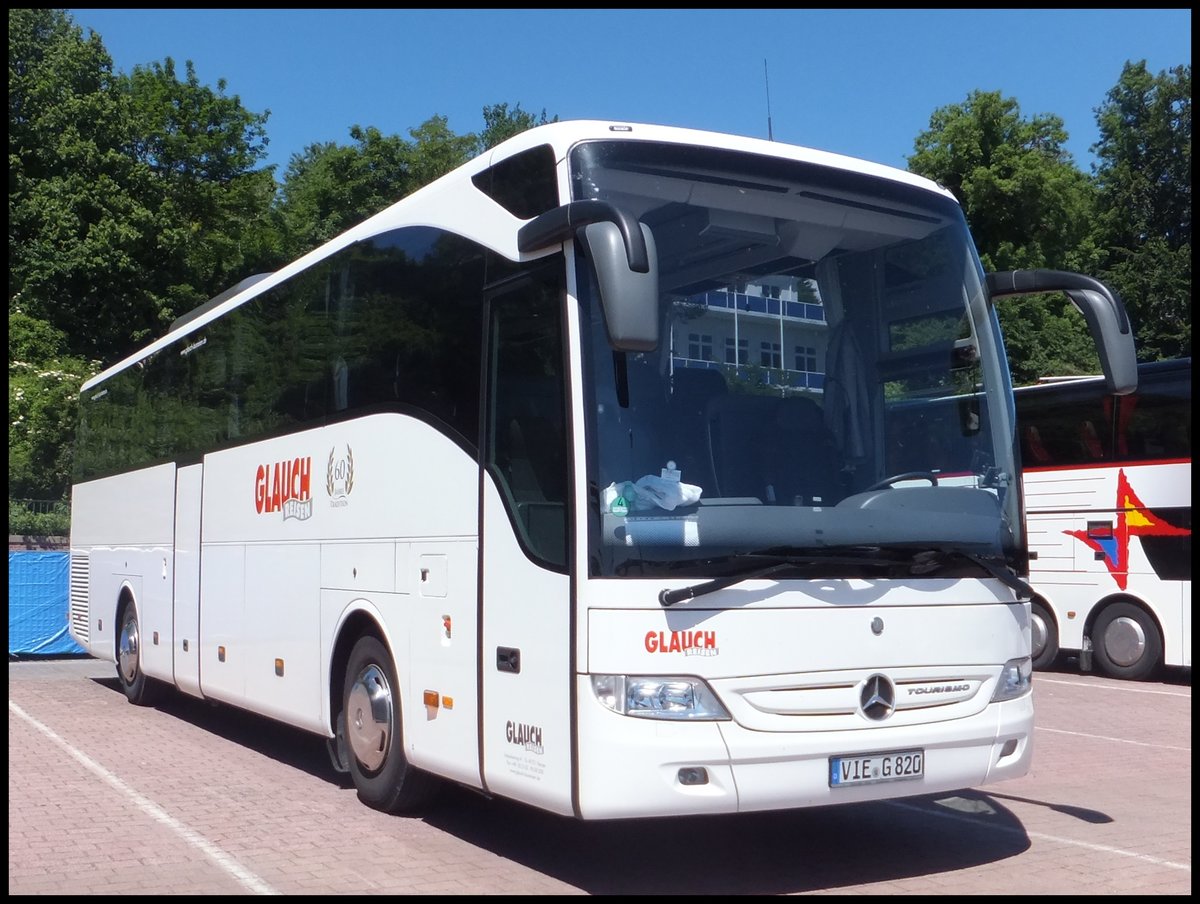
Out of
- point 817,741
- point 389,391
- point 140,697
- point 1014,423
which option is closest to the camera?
point 817,741

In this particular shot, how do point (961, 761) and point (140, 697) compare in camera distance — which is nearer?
point (961, 761)

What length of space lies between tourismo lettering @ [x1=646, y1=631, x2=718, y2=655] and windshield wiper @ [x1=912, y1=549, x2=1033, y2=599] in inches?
46.3

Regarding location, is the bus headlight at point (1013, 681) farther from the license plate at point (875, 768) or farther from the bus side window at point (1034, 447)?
the bus side window at point (1034, 447)

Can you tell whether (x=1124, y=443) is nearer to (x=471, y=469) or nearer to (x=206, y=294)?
(x=471, y=469)

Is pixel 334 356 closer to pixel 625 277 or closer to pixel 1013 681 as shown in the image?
pixel 625 277

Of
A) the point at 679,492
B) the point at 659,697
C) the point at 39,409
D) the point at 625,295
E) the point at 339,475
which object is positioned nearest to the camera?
the point at 625,295

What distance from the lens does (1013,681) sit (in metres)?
7.09

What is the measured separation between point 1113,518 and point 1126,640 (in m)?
1.59

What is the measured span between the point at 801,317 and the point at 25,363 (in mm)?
36315

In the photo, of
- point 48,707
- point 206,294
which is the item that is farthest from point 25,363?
point 48,707

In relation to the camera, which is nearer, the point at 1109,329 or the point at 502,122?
the point at 1109,329

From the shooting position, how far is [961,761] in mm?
6777

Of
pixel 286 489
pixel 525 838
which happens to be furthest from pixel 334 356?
pixel 525 838

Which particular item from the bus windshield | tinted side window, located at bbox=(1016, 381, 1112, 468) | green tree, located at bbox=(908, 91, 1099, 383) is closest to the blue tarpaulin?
tinted side window, located at bbox=(1016, 381, 1112, 468)
